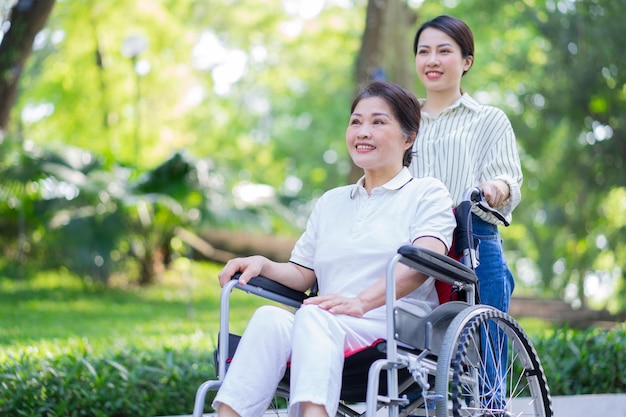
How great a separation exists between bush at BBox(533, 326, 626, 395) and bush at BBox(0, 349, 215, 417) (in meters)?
1.65

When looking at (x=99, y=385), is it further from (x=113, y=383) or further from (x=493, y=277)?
(x=493, y=277)

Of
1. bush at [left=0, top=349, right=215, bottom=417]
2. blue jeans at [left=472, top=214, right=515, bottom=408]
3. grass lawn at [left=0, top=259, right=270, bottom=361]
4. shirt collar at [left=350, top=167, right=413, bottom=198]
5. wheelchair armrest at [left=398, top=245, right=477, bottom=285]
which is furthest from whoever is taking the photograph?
grass lawn at [left=0, top=259, right=270, bottom=361]

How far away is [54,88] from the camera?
1420 centimetres

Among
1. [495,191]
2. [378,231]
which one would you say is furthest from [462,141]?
[378,231]

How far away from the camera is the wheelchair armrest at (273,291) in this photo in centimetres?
242

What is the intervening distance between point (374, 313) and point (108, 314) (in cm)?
553

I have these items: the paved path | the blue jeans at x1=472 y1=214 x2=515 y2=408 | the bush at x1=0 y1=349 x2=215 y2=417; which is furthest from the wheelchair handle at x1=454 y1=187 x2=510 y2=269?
the bush at x1=0 y1=349 x2=215 y2=417

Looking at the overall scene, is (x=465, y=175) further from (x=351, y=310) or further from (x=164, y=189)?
(x=164, y=189)

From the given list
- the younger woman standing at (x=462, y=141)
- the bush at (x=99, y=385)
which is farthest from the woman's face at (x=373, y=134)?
the bush at (x=99, y=385)

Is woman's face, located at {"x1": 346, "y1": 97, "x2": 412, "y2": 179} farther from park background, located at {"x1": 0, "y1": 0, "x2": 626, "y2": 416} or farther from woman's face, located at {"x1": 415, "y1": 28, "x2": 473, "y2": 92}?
park background, located at {"x1": 0, "y1": 0, "x2": 626, "y2": 416}

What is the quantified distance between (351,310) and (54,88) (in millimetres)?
12963

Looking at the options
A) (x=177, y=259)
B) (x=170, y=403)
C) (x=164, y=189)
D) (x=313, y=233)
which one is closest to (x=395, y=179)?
(x=313, y=233)

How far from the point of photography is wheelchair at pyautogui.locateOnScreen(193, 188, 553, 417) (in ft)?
6.87

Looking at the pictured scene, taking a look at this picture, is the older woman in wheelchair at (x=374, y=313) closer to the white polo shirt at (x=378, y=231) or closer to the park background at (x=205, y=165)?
the white polo shirt at (x=378, y=231)
